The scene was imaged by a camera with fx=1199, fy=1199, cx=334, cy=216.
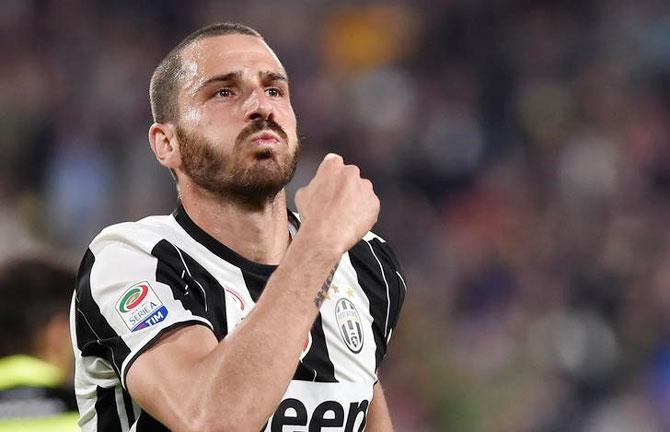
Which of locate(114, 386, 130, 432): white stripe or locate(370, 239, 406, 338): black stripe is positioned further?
locate(370, 239, 406, 338): black stripe

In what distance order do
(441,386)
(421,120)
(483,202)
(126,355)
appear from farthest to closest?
(421,120), (483,202), (441,386), (126,355)

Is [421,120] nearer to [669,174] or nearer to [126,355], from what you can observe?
[669,174]

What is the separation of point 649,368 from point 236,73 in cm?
537

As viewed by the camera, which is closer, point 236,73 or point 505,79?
point 236,73

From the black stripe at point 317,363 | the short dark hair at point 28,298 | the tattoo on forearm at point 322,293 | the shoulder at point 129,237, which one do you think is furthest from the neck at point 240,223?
the short dark hair at point 28,298

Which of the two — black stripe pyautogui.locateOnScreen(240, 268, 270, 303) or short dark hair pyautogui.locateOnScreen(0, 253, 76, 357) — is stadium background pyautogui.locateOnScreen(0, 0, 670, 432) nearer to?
short dark hair pyautogui.locateOnScreen(0, 253, 76, 357)

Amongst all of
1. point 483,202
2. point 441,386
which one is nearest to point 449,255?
point 483,202

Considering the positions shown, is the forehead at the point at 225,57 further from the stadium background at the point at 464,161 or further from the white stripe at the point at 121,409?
the stadium background at the point at 464,161

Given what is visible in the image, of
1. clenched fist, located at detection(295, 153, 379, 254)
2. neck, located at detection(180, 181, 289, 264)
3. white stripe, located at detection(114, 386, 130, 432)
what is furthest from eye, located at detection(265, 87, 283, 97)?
white stripe, located at detection(114, 386, 130, 432)

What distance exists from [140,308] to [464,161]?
6881mm

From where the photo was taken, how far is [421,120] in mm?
9586

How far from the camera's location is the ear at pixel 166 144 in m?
3.07

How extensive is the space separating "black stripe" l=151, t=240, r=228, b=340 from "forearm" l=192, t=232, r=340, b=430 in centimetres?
25

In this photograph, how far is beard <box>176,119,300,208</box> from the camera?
2889 mm
